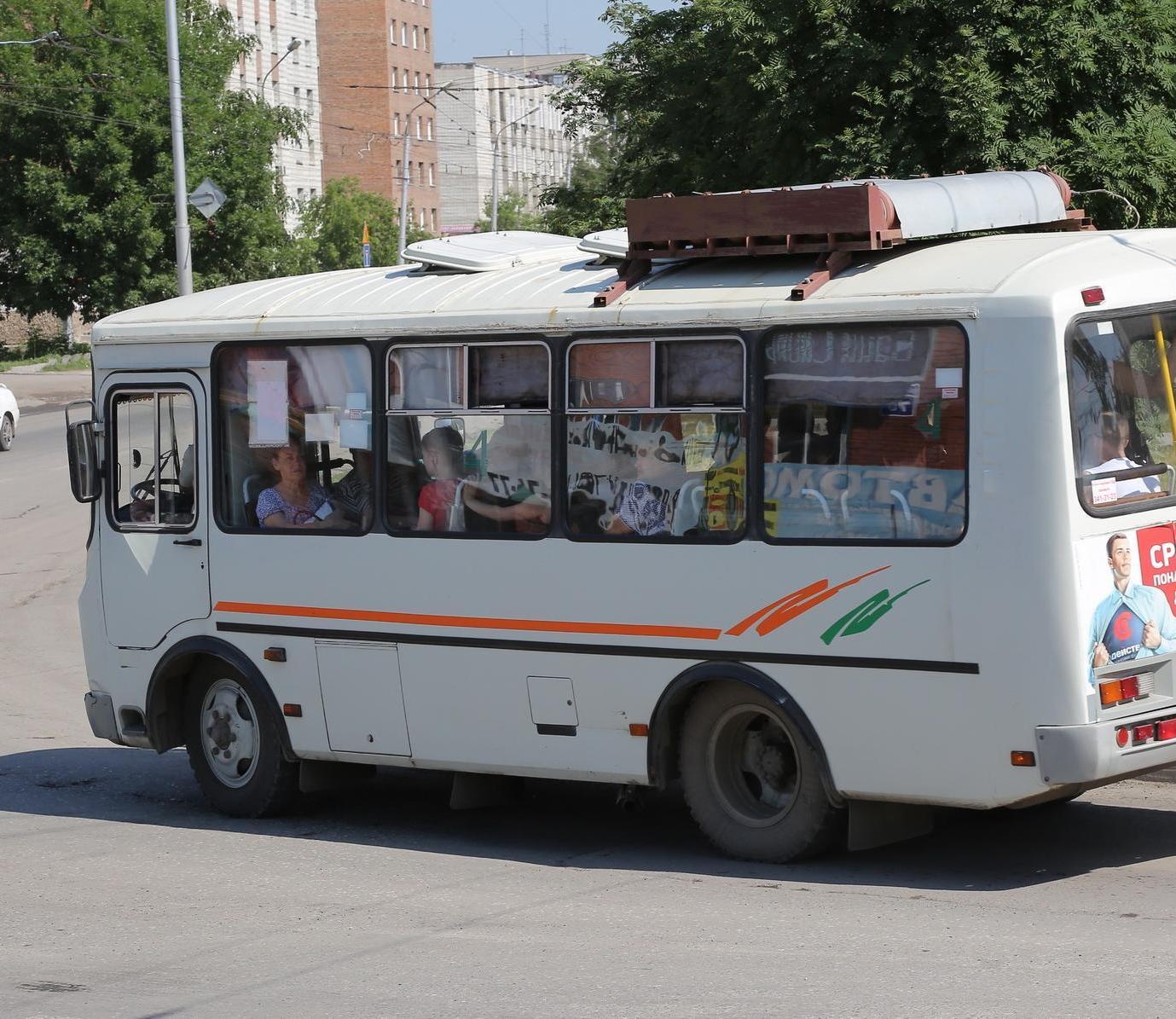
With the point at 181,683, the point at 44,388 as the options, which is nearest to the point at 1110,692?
the point at 181,683

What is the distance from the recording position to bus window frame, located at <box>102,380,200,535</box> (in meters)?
10.1

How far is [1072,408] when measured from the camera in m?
7.23

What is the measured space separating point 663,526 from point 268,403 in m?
2.53

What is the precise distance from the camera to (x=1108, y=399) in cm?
741

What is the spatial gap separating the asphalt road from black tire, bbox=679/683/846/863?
0.15m

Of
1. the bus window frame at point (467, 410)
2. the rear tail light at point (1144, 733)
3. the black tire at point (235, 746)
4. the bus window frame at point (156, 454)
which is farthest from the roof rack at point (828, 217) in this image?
the black tire at point (235, 746)

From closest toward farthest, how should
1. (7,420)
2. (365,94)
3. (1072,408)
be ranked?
(1072,408) → (7,420) → (365,94)

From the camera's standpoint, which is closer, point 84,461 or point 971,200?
point 971,200

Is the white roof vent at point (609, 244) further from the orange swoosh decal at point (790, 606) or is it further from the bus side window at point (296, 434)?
the orange swoosh decal at point (790, 606)

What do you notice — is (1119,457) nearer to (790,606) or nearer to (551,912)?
(790,606)

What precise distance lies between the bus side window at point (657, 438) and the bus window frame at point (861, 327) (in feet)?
0.26

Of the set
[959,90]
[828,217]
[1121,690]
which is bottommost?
[1121,690]

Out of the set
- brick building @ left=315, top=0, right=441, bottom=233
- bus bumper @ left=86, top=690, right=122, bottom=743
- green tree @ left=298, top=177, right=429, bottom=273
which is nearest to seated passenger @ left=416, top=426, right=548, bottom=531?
bus bumper @ left=86, top=690, right=122, bottom=743

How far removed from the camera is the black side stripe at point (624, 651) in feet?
24.5
